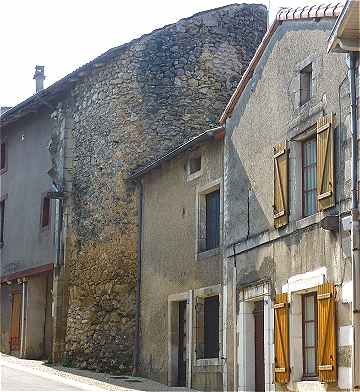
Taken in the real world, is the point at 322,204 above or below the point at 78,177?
below

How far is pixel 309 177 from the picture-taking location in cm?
1320

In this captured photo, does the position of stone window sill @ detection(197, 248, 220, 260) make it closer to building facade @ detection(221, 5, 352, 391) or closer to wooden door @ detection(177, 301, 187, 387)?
building facade @ detection(221, 5, 352, 391)

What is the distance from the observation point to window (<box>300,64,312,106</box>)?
43.4 ft

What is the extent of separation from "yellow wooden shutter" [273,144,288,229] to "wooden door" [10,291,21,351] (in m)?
12.1

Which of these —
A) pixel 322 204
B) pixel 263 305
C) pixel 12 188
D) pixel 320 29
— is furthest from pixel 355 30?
pixel 12 188

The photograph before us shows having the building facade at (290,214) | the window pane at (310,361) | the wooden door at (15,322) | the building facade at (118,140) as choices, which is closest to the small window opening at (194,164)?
the building facade at (290,214)

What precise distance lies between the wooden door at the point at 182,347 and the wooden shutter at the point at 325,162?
5.55m

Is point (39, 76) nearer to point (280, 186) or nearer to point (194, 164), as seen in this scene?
point (194, 164)

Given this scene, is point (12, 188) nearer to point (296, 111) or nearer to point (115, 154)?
point (115, 154)

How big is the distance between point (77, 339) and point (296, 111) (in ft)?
29.4

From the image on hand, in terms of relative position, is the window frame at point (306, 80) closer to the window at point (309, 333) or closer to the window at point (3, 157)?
the window at point (309, 333)

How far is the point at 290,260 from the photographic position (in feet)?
43.2

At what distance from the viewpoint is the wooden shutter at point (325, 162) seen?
39.9 feet

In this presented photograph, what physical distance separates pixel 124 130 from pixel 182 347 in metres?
5.34
